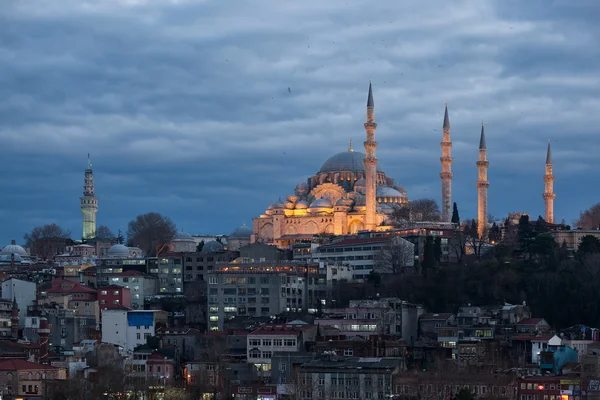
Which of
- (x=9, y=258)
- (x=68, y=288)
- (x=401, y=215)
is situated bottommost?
(x=68, y=288)

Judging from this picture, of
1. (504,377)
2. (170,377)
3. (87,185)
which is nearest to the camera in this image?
(504,377)

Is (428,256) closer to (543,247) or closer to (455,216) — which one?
(543,247)

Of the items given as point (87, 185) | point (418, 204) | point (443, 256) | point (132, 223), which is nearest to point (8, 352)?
point (443, 256)

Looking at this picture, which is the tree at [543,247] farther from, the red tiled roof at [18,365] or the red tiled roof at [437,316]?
the red tiled roof at [18,365]

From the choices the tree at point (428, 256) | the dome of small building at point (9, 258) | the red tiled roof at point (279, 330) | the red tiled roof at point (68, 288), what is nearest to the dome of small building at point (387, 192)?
the tree at point (428, 256)

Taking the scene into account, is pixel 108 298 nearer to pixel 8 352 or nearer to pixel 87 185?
pixel 8 352

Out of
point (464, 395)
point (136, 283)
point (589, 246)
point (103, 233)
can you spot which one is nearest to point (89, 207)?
point (103, 233)
